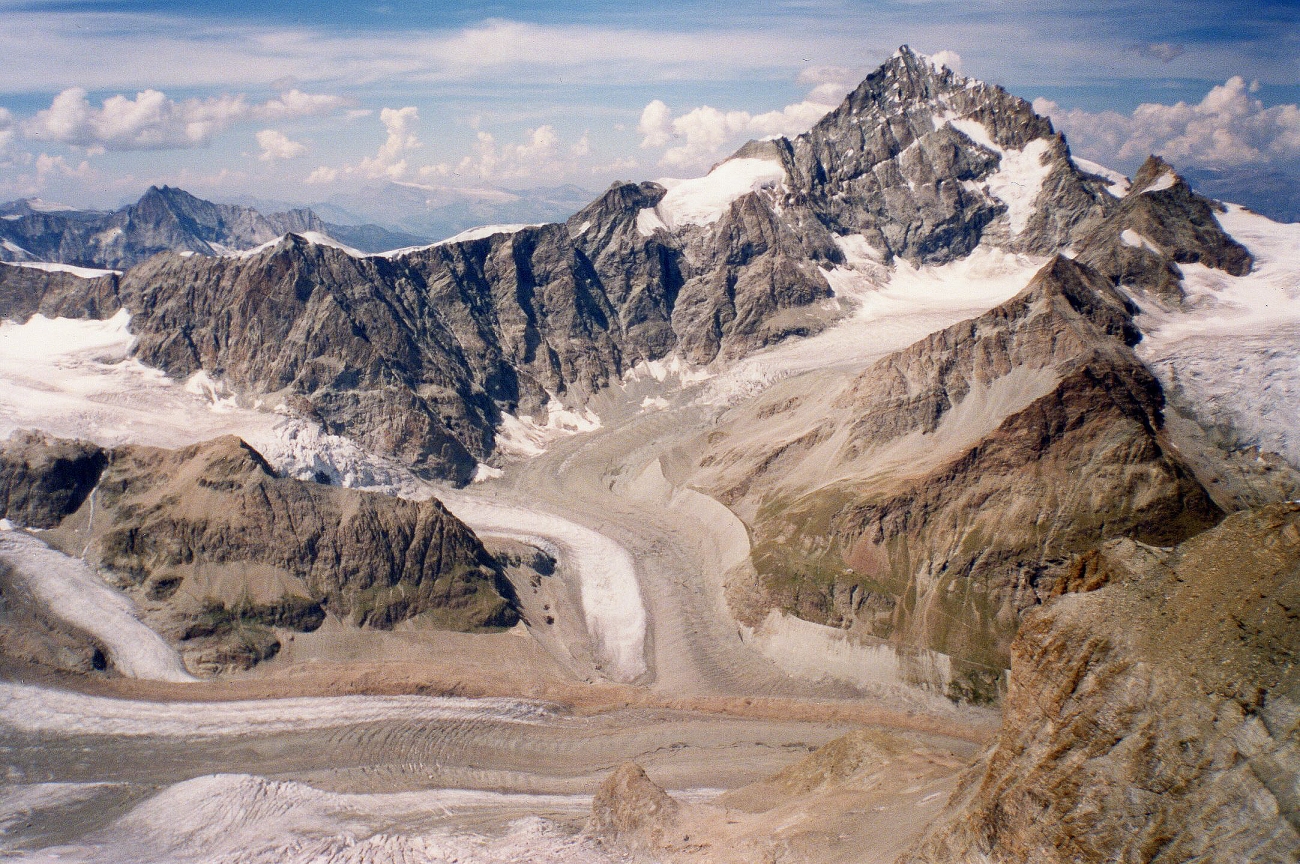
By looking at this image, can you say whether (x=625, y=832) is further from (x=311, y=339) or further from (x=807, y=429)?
(x=311, y=339)

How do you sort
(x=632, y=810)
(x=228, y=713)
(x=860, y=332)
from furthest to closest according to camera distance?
1. (x=860, y=332)
2. (x=228, y=713)
3. (x=632, y=810)

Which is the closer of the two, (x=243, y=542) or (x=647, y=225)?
(x=243, y=542)

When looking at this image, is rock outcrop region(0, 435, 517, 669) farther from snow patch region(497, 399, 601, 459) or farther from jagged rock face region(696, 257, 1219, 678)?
snow patch region(497, 399, 601, 459)

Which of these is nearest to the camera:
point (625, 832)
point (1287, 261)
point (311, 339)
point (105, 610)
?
point (625, 832)

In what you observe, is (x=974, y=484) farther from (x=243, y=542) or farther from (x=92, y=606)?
(x=92, y=606)

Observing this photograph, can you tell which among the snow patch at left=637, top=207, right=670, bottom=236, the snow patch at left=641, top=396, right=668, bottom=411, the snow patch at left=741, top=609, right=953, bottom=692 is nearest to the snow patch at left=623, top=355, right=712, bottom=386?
the snow patch at left=641, top=396, right=668, bottom=411

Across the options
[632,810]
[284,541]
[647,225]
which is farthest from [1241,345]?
[647,225]

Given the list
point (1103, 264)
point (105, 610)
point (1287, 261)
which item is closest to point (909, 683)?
point (105, 610)
